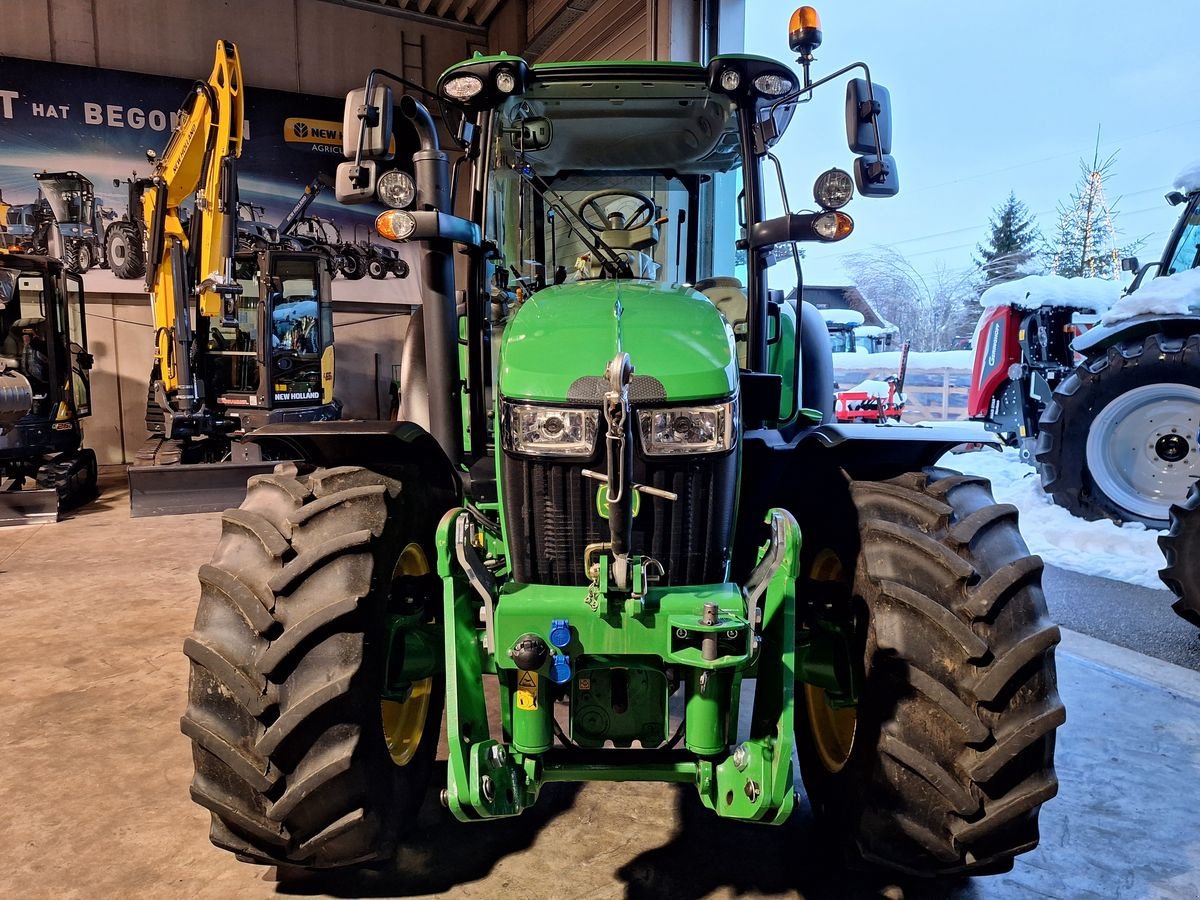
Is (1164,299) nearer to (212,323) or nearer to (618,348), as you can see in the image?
(618,348)

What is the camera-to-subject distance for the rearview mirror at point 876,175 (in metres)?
2.62

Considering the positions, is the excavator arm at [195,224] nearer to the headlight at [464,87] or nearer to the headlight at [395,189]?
the headlight at [464,87]

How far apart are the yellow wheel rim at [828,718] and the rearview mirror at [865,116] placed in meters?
1.31

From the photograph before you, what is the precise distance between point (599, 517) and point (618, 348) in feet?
1.39

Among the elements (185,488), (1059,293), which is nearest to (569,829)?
(185,488)

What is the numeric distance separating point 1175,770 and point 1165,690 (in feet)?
2.42

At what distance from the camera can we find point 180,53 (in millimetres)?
10469

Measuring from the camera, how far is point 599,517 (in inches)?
78.8

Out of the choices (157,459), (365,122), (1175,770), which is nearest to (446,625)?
(365,122)

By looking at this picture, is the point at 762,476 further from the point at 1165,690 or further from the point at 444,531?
the point at 1165,690

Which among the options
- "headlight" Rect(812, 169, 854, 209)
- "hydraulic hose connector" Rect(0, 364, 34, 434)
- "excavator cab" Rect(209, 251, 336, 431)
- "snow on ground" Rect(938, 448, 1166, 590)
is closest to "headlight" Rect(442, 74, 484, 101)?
"headlight" Rect(812, 169, 854, 209)

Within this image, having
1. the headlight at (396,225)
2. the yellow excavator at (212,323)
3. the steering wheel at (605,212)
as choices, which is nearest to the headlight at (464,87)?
the steering wheel at (605,212)

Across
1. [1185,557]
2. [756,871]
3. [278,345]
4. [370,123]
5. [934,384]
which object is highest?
[370,123]

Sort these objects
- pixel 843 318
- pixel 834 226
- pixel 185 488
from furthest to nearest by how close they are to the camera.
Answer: pixel 843 318 < pixel 185 488 < pixel 834 226
